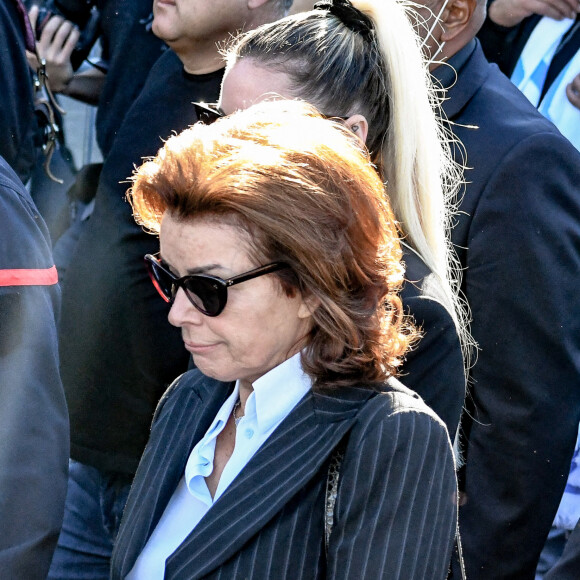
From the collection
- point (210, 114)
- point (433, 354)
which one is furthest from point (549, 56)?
point (433, 354)

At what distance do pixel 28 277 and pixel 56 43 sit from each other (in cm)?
227

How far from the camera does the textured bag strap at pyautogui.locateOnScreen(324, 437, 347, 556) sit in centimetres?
150

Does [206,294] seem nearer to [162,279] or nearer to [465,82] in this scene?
[162,279]

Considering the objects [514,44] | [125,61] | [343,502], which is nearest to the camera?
[343,502]

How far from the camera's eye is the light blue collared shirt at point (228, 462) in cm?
164

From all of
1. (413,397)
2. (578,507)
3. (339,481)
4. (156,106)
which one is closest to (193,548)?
(339,481)

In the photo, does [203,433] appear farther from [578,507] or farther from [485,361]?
[578,507]

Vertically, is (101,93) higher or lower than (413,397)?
lower

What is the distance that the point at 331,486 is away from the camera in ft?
4.97

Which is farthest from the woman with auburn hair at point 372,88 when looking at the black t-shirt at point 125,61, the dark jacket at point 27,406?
the black t-shirt at point 125,61

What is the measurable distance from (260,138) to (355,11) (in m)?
0.78

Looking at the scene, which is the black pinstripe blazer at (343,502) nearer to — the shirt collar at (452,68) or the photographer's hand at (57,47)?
the shirt collar at (452,68)

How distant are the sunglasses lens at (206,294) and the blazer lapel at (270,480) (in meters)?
0.22

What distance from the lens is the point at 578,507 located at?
2736 millimetres
